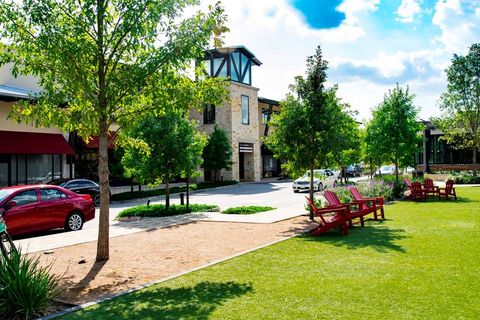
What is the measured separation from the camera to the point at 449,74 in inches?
1430

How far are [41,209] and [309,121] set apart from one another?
8713 mm

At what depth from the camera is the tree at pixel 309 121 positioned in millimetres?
14406

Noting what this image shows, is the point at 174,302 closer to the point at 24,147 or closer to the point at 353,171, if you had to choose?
the point at 24,147

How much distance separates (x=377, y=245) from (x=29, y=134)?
71.9 feet

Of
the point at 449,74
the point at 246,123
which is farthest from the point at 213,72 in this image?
the point at 449,74

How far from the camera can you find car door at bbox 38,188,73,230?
13.4m

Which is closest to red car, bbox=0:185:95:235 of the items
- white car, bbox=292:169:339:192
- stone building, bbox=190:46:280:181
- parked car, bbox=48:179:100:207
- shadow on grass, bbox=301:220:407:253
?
shadow on grass, bbox=301:220:407:253

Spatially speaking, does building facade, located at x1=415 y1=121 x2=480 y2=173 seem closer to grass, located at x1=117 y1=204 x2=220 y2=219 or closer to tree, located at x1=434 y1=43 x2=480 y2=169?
tree, located at x1=434 y1=43 x2=480 y2=169

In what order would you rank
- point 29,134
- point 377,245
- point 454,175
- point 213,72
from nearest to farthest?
1. point 377,245
2. point 29,134
3. point 454,175
4. point 213,72

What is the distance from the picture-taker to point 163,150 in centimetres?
1764

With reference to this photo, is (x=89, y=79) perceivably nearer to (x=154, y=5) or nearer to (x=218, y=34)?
(x=154, y=5)

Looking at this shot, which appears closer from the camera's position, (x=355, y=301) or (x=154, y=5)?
(x=355, y=301)

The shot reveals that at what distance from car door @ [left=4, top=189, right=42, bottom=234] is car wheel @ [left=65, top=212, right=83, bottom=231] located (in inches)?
42.7

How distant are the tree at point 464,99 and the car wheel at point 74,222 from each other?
1269 inches
